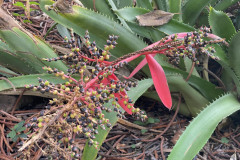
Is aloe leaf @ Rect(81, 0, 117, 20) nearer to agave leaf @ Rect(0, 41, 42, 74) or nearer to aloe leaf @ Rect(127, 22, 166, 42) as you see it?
aloe leaf @ Rect(127, 22, 166, 42)

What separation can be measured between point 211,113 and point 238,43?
37 centimetres

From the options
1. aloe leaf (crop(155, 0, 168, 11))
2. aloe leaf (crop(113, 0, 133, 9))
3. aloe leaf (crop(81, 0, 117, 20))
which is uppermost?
aloe leaf (crop(155, 0, 168, 11))

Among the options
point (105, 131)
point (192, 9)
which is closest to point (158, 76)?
point (105, 131)

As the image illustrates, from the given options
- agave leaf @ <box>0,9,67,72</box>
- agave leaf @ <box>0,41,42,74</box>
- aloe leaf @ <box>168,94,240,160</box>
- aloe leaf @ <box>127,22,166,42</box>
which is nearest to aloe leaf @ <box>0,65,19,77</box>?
agave leaf @ <box>0,41,42,74</box>

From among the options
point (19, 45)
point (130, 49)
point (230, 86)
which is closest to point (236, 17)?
point (230, 86)

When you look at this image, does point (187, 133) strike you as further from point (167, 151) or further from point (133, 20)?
point (133, 20)

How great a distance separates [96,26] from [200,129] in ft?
2.28

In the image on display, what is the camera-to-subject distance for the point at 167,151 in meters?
1.28

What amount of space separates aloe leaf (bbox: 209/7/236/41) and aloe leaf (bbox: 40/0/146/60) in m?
0.38

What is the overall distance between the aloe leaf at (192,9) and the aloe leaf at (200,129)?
58 centimetres

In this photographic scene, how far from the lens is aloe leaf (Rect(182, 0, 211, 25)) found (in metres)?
1.47

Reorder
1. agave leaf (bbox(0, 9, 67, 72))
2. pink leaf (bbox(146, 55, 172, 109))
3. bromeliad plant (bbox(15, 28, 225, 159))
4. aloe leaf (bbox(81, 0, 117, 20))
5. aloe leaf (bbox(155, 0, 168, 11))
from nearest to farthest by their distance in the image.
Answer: bromeliad plant (bbox(15, 28, 225, 159)) < pink leaf (bbox(146, 55, 172, 109)) < agave leaf (bbox(0, 9, 67, 72)) < aloe leaf (bbox(81, 0, 117, 20)) < aloe leaf (bbox(155, 0, 168, 11))

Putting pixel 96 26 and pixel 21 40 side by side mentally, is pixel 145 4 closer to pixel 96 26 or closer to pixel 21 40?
pixel 96 26

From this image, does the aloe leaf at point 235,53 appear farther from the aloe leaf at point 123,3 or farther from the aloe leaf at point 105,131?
the aloe leaf at point 123,3
